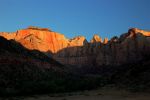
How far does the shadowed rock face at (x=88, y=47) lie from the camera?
112188 mm

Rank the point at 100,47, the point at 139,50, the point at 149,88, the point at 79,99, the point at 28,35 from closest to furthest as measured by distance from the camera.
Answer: the point at 79,99
the point at 149,88
the point at 139,50
the point at 100,47
the point at 28,35

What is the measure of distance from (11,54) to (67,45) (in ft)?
321

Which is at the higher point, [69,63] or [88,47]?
[88,47]

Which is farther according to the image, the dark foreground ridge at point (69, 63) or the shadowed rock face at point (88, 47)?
the shadowed rock face at point (88, 47)

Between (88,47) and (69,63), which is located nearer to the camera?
(88,47)

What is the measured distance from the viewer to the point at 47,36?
154125 mm

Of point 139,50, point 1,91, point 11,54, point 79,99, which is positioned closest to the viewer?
point 79,99

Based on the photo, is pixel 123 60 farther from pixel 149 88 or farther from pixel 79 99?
pixel 79 99

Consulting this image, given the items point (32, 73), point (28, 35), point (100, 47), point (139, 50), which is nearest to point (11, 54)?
point (32, 73)

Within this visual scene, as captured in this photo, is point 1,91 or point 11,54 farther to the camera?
point 11,54

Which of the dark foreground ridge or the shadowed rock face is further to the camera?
the shadowed rock face

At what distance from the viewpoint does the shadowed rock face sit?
11219cm

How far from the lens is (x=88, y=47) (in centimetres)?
13562

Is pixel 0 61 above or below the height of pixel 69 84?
above
